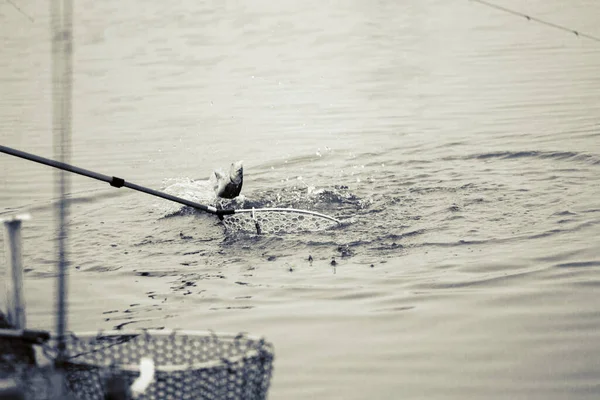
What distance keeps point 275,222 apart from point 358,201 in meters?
1.01

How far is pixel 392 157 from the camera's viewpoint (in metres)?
10.0

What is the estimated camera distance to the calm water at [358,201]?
512cm

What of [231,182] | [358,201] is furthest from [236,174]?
[358,201]

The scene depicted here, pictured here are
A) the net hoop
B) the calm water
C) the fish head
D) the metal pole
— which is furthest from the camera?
the fish head

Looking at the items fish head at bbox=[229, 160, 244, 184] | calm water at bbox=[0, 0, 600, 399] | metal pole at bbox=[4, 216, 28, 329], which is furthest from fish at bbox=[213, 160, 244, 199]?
metal pole at bbox=[4, 216, 28, 329]

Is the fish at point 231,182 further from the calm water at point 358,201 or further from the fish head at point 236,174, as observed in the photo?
the calm water at point 358,201

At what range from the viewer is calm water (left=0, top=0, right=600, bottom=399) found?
5.12 metres

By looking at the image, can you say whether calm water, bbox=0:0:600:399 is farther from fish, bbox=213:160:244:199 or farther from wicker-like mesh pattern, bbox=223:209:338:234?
fish, bbox=213:160:244:199

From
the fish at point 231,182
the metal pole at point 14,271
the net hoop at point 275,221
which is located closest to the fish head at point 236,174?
the fish at point 231,182

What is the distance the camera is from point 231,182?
312 inches

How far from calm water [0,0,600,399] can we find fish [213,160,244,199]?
29 cm

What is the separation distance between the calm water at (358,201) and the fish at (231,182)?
0.29 metres

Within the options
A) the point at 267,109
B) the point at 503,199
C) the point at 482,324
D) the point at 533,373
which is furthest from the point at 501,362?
the point at 267,109

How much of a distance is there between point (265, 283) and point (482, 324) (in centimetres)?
169
